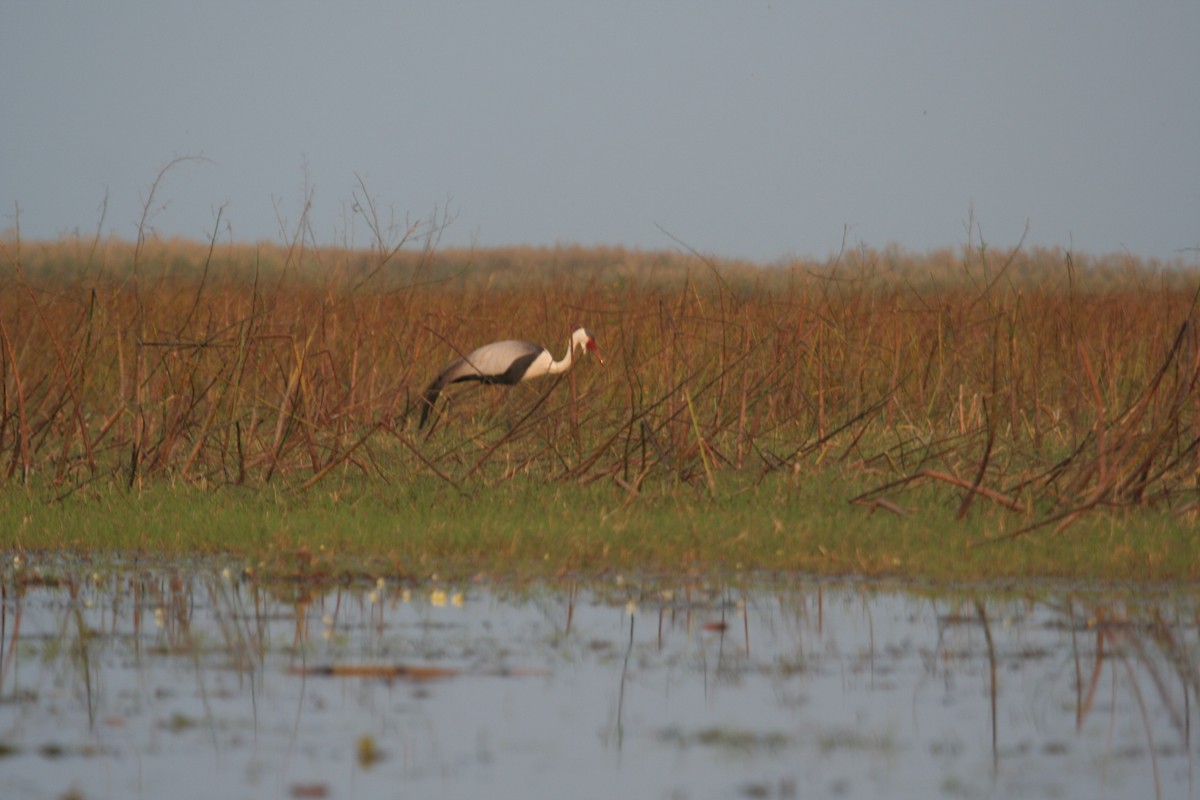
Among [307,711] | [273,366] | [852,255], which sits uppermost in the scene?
[852,255]

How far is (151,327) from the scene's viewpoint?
41.5ft

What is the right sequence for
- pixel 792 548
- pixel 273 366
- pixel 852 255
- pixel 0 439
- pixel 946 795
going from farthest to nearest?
pixel 273 366 → pixel 852 255 → pixel 0 439 → pixel 792 548 → pixel 946 795

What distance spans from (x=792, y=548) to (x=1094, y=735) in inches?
117

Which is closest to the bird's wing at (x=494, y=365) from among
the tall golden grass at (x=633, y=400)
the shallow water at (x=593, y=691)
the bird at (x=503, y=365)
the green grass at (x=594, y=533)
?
the bird at (x=503, y=365)

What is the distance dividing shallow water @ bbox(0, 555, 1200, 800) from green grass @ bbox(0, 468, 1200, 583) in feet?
1.27

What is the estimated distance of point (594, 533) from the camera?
6957 millimetres

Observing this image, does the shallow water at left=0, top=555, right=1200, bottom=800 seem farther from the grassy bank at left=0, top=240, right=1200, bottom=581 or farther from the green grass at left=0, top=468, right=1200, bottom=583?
the grassy bank at left=0, top=240, right=1200, bottom=581

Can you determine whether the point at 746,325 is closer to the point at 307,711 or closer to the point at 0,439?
the point at 0,439

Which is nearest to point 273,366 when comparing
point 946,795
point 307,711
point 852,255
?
point 852,255

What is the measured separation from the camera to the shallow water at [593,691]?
341 cm

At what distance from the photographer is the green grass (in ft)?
20.8

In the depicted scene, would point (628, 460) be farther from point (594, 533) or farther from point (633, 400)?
point (594, 533)

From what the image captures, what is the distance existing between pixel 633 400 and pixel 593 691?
387 centimetres

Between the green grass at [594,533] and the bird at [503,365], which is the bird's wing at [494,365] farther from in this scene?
the green grass at [594,533]
